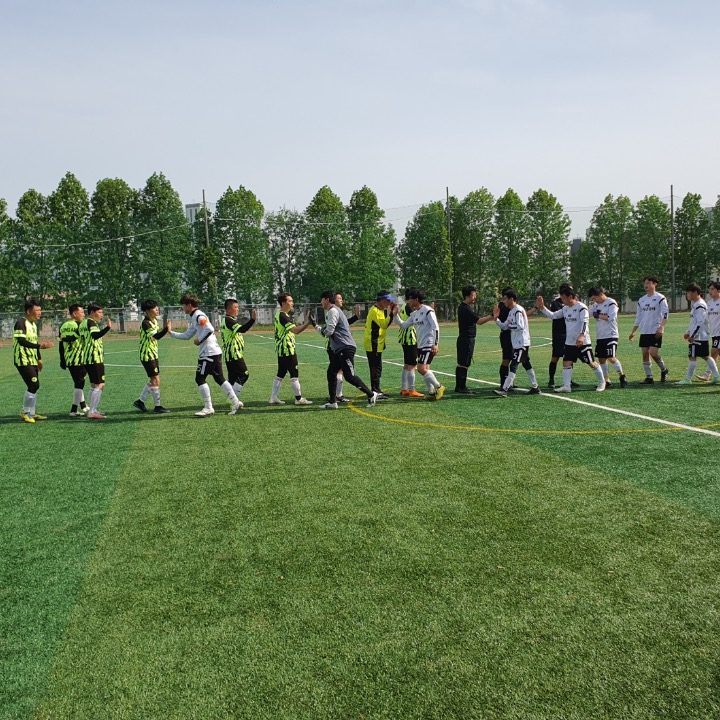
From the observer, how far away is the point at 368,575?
4305 mm

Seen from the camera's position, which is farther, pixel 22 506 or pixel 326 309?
pixel 326 309

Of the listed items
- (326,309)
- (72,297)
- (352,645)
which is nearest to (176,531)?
(352,645)

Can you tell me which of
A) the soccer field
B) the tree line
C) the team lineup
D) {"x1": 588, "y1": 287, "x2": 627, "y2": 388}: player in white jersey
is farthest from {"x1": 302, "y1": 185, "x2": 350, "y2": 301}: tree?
the soccer field

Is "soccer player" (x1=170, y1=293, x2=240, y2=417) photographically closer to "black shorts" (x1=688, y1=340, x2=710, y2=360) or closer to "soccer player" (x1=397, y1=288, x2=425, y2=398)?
"soccer player" (x1=397, y1=288, x2=425, y2=398)

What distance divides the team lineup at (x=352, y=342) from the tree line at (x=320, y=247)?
3767 cm

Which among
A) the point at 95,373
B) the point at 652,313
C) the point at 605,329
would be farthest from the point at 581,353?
the point at 95,373

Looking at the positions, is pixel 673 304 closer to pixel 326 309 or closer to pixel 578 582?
pixel 326 309

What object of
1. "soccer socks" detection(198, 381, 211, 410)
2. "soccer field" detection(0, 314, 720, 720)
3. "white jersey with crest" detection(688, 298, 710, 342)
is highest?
"white jersey with crest" detection(688, 298, 710, 342)

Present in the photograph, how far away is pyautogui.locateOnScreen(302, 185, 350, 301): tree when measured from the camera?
172 feet

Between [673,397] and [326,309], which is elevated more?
[326,309]

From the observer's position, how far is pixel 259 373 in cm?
1755

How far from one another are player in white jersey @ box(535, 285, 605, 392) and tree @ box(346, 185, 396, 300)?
40059mm

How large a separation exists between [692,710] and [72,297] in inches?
2051

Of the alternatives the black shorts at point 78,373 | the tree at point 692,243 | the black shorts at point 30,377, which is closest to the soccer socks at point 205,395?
the black shorts at point 78,373
